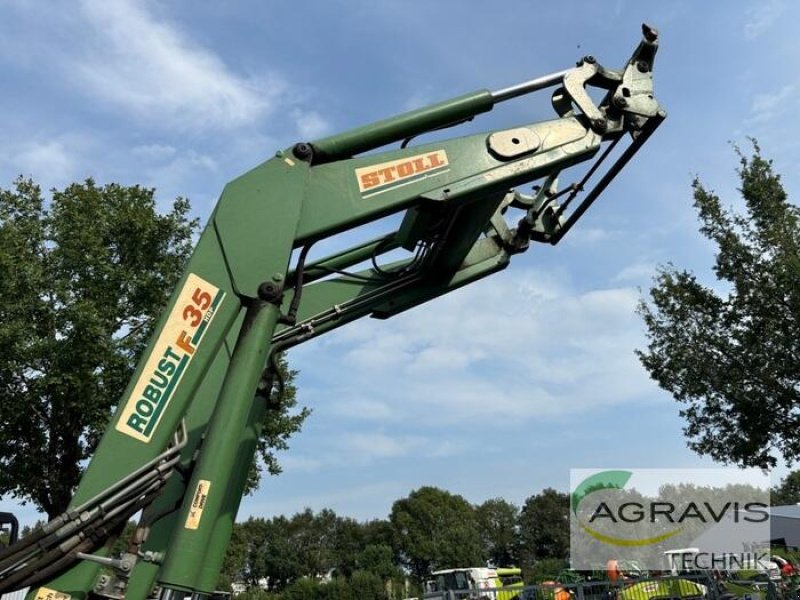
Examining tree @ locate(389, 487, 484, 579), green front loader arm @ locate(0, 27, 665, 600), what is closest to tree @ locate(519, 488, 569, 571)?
tree @ locate(389, 487, 484, 579)

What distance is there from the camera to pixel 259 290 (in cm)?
405

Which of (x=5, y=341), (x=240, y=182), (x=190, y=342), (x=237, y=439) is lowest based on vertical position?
(x=237, y=439)

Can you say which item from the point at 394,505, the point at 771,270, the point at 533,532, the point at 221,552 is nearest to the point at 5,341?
the point at 221,552

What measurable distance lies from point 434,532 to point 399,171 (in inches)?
3220

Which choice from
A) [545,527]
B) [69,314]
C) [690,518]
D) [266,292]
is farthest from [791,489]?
[266,292]

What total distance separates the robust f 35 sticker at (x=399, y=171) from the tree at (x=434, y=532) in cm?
7907

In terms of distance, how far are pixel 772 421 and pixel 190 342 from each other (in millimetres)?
13762

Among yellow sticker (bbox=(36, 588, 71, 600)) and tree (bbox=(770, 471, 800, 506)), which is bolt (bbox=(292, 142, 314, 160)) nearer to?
yellow sticker (bbox=(36, 588, 71, 600))

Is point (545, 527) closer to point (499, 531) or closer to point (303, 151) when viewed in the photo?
point (499, 531)

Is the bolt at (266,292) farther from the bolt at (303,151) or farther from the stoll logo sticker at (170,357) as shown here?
the bolt at (303,151)

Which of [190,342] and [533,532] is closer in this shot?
[190,342]

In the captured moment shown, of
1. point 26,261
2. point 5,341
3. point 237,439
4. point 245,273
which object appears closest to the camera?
point 237,439

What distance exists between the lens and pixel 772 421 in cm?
1448

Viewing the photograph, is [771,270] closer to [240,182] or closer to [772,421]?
[772,421]
